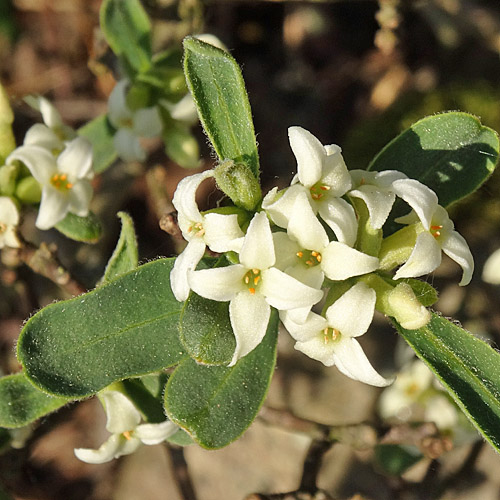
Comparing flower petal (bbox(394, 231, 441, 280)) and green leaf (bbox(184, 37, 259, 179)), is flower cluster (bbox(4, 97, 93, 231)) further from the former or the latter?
flower petal (bbox(394, 231, 441, 280))

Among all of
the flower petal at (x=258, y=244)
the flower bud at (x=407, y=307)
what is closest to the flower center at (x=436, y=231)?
the flower bud at (x=407, y=307)

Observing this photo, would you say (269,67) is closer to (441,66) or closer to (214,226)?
(441,66)

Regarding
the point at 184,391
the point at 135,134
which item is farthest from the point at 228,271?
the point at 135,134

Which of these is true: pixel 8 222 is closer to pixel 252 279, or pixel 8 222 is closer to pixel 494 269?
pixel 252 279

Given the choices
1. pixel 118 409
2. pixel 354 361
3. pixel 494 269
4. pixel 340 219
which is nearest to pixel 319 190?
pixel 340 219

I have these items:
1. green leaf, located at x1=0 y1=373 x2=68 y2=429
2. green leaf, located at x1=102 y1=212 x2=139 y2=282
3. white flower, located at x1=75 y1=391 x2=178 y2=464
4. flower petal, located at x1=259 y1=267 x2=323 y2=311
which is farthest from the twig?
flower petal, located at x1=259 y1=267 x2=323 y2=311

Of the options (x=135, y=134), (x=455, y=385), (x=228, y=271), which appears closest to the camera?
(x=228, y=271)
